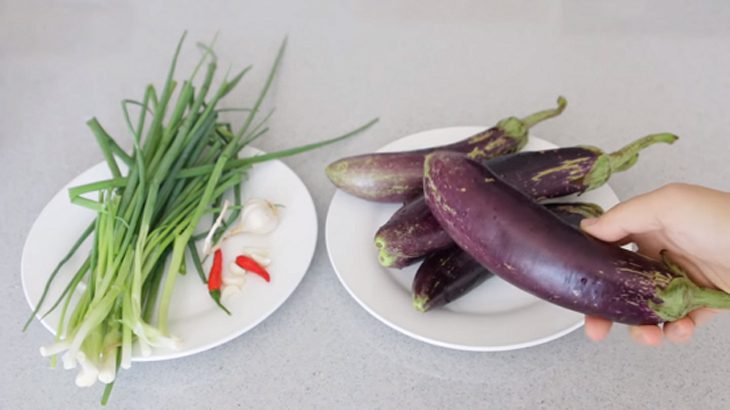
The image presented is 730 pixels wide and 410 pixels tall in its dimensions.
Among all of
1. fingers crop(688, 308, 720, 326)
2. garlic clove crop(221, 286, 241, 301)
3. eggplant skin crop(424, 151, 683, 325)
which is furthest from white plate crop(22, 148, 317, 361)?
fingers crop(688, 308, 720, 326)

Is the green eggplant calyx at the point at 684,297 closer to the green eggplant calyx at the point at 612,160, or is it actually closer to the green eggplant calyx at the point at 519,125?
the green eggplant calyx at the point at 612,160

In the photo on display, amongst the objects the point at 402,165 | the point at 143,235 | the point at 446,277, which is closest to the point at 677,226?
the point at 446,277

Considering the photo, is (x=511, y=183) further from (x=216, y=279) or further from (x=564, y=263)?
(x=216, y=279)

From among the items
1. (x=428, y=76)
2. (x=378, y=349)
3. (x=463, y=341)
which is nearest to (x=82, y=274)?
(x=378, y=349)

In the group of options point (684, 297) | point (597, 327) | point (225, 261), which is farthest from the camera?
point (225, 261)

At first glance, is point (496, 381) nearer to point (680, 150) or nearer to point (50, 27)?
point (680, 150)

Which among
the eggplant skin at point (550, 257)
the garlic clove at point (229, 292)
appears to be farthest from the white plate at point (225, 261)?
the eggplant skin at point (550, 257)
